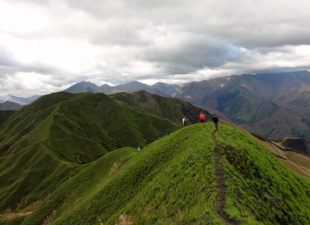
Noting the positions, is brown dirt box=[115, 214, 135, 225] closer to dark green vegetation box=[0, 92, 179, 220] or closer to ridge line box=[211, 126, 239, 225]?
ridge line box=[211, 126, 239, 225]

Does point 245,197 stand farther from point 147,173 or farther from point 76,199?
point 76,199

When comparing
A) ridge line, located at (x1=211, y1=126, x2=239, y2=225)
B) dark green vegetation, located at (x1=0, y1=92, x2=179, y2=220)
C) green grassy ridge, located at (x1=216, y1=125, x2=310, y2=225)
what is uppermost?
ridge line, located at (x1=211, y1=126, x2=239, y2=225)

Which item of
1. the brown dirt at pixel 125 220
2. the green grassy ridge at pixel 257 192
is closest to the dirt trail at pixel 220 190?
the green grassy ridge at pixel 257 192

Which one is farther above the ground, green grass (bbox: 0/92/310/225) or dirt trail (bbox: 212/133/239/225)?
dirt trail (bbox: 212/133/239/225)

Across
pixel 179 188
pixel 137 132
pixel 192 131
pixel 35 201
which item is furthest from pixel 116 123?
pixel 179 188

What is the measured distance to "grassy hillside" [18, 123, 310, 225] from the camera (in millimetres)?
18234

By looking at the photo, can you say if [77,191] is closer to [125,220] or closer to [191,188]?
[125,220]

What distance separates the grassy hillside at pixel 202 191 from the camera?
18234mm

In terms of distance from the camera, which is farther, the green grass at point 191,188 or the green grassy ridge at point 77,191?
the green grassy ridge at point 77,191

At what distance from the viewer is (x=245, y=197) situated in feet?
63.4

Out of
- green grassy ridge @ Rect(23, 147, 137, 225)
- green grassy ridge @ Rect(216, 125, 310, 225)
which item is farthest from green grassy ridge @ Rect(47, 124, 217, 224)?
green grassy ridge @ Rect(23, 147, 137, 225)

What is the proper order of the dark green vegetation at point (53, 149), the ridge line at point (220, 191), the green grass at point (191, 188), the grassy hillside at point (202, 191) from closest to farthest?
the ridge line at point (220, 191), the grassy hillside at point (202, 191), the green grass at point (191, 188), the dark green vegetation at point (53, 149)

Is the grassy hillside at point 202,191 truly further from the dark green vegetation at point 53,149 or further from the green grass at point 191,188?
the dark green vegetation at point 53,149

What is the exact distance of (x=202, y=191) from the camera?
2025cm
